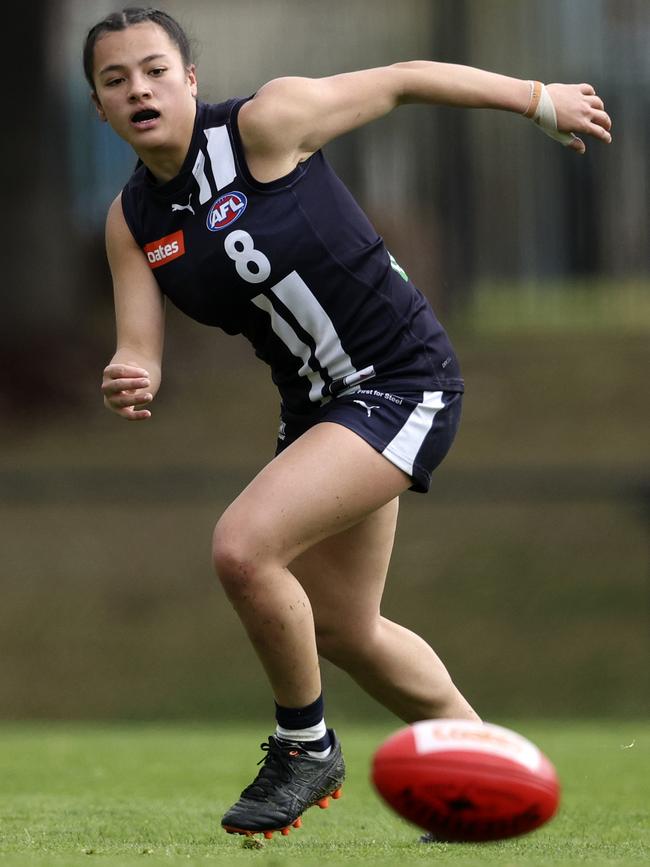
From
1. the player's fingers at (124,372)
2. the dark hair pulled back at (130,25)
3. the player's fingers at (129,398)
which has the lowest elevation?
the player's fingers at (129,398)

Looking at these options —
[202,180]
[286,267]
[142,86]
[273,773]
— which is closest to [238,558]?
[273,773]

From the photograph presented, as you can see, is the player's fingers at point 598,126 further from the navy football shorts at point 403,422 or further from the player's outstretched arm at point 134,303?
the player's outstretched arm at point 134,303

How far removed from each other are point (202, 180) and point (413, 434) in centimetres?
91

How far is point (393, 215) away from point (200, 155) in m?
12.3

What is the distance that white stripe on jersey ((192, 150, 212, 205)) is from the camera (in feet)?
14.7

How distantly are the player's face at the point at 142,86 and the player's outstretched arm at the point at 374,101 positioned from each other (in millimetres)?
202

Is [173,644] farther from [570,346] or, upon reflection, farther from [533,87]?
[533,87]

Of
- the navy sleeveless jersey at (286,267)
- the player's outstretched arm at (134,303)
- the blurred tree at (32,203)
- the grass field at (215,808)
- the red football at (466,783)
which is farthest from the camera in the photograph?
the blurred tree at (32,203)

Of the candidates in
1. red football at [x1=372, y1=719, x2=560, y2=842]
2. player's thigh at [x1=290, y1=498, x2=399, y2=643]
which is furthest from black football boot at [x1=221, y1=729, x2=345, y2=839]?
red football at [x1=372, y1=719, x2=560, y2=842]

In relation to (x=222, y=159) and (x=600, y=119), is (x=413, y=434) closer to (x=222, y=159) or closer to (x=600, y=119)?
(x=222, y=159)

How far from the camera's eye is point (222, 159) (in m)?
4.48

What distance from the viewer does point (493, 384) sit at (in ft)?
48.4

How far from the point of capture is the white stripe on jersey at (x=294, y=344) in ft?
14.8

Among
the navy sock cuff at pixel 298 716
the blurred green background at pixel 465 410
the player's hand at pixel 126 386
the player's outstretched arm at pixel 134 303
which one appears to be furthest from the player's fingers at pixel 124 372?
the blurred green background at pixel 465 410
